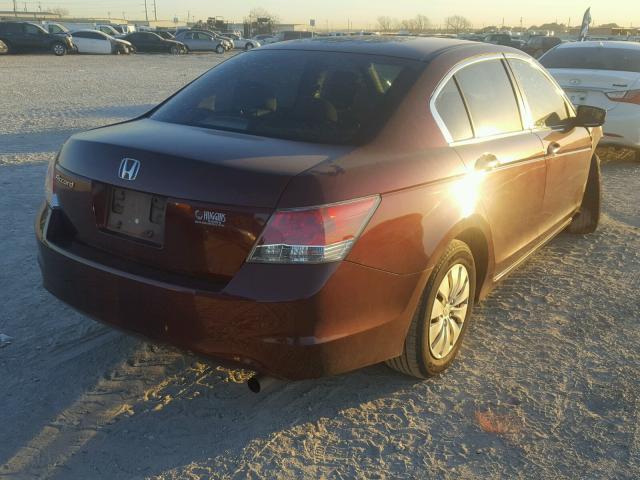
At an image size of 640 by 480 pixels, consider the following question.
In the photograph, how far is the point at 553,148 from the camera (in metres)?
4.32

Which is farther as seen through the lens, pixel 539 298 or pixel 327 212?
pixel 539 298

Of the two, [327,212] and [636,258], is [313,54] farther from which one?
[636,258]

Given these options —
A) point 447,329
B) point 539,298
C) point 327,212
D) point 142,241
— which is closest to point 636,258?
point 539,298

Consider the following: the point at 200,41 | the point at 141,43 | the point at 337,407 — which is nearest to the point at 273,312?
the point at 337,407

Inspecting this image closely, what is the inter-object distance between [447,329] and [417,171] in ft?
2.98

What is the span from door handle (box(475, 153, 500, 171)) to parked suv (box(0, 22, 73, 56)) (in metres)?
33.9

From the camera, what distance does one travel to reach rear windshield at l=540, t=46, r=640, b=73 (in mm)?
8820

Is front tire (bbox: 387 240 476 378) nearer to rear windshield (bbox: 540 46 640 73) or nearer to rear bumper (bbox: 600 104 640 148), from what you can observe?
rear bumper (bbox: 600 104 640 148)

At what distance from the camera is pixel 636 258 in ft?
17.3

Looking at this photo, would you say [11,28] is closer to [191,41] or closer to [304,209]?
[191,41]

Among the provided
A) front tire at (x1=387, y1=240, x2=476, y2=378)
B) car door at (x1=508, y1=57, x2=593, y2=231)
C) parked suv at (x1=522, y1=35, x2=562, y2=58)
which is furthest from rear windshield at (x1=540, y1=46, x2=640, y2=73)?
parked suv at (x1=522, y1=35, x2=562, y2=58)

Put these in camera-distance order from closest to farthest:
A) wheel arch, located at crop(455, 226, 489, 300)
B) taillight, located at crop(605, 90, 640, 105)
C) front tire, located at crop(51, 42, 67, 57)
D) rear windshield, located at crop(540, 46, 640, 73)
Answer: wheel arch, located at crop(455, 226, 489, 300), taillight, located at crop(605, 90, 640, 105), rear windshield, located at crop(540, 46, 640, 73), front tire, located at crop(51, 42, 67, 57)

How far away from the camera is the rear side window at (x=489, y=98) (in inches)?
142

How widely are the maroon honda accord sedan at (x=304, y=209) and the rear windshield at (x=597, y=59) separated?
5.85 m
